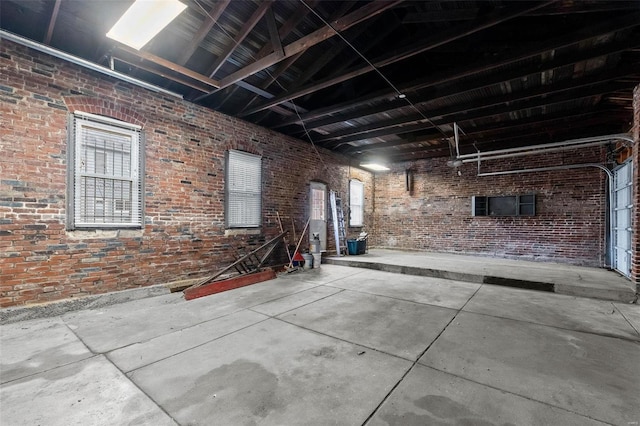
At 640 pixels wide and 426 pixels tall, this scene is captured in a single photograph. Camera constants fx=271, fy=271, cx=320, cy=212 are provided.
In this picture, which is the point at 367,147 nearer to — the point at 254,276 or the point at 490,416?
the point at 254,276

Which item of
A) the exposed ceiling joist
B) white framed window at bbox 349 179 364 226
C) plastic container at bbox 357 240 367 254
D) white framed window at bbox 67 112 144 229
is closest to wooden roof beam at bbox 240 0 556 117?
the exposed ceiling joist

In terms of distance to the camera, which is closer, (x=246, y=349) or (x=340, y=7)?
(x=246, y=349)

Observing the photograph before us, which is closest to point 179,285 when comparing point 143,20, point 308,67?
point 143,20

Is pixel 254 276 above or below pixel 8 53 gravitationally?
below

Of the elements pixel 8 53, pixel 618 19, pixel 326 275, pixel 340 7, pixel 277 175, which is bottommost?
pixel 326 275

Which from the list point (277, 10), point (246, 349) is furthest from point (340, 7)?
point (246, 349)

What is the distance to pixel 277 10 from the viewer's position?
3.31m

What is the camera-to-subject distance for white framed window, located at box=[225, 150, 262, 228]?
226 inches

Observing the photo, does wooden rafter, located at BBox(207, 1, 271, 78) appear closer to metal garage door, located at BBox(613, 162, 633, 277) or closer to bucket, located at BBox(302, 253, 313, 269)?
bucket, located at BBox(302, 253, 313, 269)

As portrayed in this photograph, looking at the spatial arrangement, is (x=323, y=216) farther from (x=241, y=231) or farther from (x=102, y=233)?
(x=102, y=233)

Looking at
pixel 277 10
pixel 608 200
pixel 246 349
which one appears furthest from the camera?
pixel 608 200

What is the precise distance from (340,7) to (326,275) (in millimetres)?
4820

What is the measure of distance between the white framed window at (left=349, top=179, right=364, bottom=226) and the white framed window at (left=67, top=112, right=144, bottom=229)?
645cm

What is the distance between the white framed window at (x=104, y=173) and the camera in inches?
152
